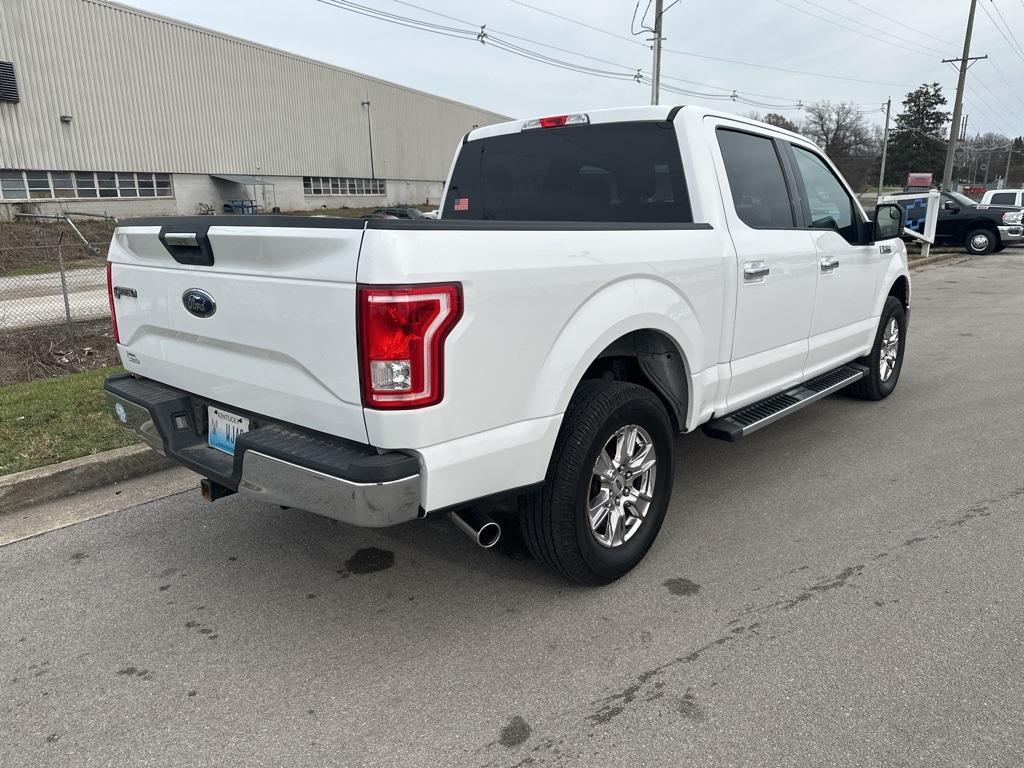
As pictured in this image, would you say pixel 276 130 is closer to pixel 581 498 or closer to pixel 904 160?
pixel 581 498

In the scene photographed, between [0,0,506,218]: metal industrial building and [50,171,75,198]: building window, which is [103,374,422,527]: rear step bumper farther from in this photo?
[50,171,75,198]: building window

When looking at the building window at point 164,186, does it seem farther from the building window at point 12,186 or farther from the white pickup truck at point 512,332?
the white pickup truck at point 512,332

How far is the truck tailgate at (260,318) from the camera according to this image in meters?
2.34

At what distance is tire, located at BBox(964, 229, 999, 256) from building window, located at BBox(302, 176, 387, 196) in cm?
3468

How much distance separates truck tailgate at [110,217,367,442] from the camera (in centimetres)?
234

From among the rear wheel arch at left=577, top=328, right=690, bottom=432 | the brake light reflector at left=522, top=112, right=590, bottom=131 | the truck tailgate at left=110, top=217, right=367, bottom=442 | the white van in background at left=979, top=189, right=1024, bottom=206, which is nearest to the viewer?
the truck tailgate at left=110, top=217, right=367, bottom=442

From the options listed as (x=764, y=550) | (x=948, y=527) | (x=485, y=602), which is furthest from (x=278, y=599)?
(x=948, y=527)

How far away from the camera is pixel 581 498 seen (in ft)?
9.53

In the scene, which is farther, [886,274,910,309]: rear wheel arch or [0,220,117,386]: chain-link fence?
[0,220,117,386]: chain-link fence

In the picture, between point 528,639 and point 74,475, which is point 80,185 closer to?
point 74,475

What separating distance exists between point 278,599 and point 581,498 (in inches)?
54.6

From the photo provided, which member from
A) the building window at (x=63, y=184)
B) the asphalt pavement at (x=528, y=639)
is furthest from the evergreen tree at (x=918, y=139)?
the asphalt pavement at (x=528, y=639)

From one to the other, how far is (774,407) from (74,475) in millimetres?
4028

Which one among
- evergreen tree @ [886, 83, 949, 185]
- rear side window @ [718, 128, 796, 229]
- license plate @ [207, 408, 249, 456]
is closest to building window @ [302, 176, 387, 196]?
rear side window @ [718, 128, 796, 229]
